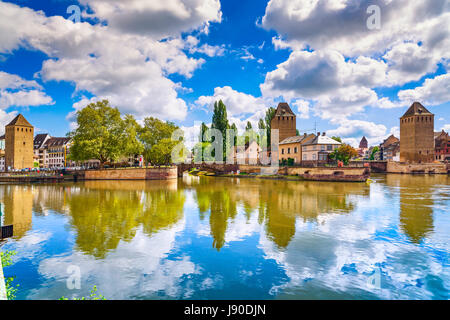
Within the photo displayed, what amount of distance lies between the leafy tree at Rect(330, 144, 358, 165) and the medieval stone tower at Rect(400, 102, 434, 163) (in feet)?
174

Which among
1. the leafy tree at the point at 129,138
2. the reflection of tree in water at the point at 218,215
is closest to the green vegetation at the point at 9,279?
the reflection of tree in water at the point at 218,215

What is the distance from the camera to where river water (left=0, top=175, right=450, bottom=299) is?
8625mm

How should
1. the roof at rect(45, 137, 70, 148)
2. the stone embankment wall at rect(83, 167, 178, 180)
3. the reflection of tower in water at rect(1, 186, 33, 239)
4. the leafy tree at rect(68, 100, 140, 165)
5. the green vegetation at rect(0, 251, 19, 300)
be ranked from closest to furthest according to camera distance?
the green vegetation at rect(0, 251, 19, 300)
the reflection of tower in water at rect(1, 186, 33, 239)
the leafy tree at rect(68, 100, 140, 165)
the stone embankment wall at rect(83, 167, 178, 180)
the roof at rect(45, 137, 70, 148)

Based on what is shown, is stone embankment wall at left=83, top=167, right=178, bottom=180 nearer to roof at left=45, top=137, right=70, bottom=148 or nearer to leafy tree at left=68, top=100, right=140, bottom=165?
leafy tree at left=68, top=100, right=140, bottom=165

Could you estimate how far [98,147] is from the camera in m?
52.1

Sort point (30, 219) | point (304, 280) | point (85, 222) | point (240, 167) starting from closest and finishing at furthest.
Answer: point (304, 280) → point (85, 222) → point (30, 219) → point (240, 167)

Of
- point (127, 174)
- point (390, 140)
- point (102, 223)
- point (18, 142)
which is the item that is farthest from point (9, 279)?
point (390, 140)

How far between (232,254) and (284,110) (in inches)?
2972

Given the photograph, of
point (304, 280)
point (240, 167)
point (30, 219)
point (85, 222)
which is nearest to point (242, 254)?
point (304, 280)

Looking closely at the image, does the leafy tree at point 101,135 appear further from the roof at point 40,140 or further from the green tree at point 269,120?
the roof at point 40,140

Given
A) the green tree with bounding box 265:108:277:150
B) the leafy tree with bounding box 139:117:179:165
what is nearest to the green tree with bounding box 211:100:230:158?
the leafy tree with bounding box 139:117:179:165

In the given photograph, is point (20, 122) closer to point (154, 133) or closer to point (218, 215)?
point (154, 133)

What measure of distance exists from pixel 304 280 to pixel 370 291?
204cm
